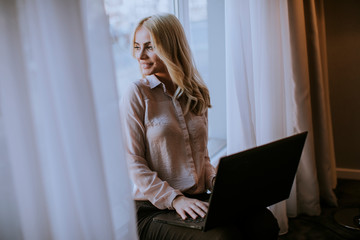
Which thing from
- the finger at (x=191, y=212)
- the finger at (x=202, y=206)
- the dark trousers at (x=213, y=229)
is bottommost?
the dark trousers at (x=213, y=229)

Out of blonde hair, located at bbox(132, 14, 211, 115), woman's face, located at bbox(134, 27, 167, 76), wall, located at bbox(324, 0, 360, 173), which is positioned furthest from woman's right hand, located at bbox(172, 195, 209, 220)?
wall, located at bbox(324, 0, 360, 173)

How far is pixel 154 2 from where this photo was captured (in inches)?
73.7

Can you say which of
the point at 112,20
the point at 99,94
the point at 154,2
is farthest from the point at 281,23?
the point at 99,94

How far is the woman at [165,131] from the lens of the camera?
1202 mm

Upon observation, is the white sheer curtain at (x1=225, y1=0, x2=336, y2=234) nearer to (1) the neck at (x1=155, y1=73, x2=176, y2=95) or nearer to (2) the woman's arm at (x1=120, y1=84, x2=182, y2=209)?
(1) the neck at (x1=155, y1=73, x2=176, y2=95)

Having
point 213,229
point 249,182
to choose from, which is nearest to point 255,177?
point 249,182

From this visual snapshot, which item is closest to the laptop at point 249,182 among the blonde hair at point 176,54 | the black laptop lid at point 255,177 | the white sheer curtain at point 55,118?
the black laptop lid at point 255,177

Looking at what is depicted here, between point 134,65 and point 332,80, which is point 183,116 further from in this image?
point 332,80

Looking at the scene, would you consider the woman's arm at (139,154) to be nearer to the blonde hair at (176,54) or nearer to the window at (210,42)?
the blonde hair at (176,54)

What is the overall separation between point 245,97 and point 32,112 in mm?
1211

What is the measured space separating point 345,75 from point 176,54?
178cm

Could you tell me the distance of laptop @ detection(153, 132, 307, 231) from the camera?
96cm

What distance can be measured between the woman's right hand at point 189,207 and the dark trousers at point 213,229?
0.16 ft

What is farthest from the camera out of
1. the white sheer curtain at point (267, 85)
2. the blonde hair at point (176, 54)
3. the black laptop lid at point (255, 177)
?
the white sheer curtain at point (267, 85)
